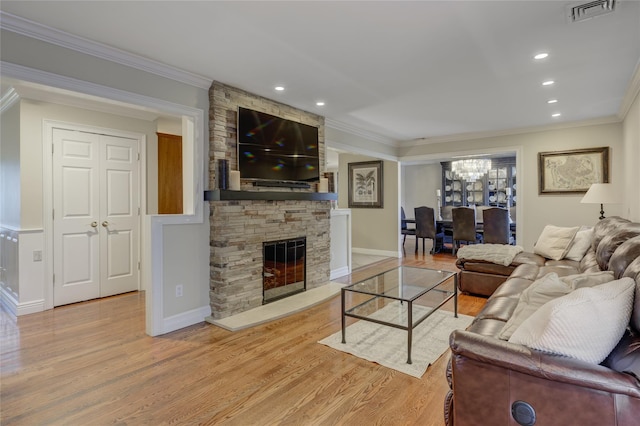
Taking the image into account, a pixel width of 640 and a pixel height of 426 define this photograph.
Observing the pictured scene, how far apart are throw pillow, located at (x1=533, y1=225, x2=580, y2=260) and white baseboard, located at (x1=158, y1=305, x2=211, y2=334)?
3.83m

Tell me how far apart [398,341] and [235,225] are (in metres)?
1.88

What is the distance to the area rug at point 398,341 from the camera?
8.15ft

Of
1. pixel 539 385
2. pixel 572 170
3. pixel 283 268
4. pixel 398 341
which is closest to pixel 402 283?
pixel 398 341

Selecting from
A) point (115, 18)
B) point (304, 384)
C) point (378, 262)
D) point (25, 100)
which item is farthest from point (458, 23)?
point (378, 262)

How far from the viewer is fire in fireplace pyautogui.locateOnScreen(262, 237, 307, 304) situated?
3.80m

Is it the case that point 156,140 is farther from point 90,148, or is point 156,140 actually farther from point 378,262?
point 378,262

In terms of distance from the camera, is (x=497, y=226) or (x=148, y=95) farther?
(x=497, y=226)

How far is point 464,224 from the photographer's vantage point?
Result: 6.66m

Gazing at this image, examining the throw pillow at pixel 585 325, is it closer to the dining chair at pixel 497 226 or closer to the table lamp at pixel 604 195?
the table lamp at pixel 604 195

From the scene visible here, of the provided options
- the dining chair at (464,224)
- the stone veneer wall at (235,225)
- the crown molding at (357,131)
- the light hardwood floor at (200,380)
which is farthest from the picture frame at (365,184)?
the light hardwood floor at (200,380)

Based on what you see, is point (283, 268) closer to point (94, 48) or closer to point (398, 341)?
point (398, 341)

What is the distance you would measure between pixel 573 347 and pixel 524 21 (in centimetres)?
210

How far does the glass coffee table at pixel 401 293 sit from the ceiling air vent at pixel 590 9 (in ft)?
6.97

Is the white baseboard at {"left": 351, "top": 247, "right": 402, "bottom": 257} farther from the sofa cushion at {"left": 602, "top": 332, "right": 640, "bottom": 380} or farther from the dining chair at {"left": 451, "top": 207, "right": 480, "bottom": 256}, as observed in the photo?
the sofa cushion at {"left": 602, "top": 332, "right": 640, "bottom": 380}
